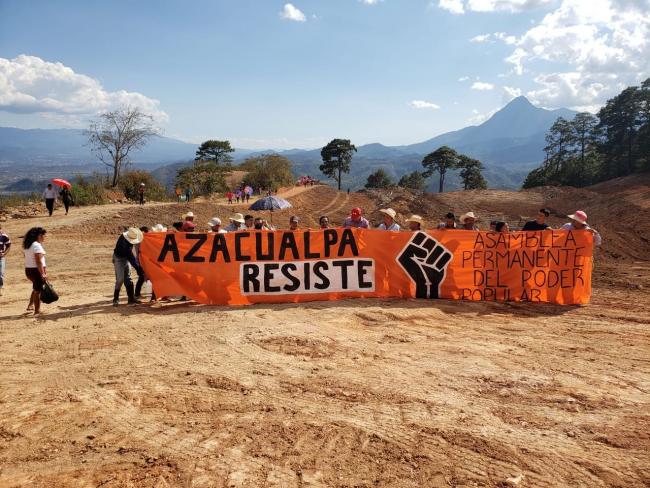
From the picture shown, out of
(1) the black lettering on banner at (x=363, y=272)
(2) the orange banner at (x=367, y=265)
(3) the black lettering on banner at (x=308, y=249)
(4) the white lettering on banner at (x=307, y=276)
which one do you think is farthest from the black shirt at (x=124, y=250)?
(1) the black lettering on banner at (x=363, y=272)

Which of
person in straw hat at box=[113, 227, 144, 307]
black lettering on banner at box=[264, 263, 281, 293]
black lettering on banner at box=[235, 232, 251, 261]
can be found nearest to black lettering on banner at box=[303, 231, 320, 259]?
black lettering on banner at box=[264, 263, 281, 293]

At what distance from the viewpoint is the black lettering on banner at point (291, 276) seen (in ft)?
29.6

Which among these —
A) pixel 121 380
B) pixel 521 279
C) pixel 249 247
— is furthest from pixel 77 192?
pixel 521 279

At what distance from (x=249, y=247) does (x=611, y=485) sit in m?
7.15

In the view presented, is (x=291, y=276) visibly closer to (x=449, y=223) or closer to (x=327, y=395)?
(x=449, y=223)

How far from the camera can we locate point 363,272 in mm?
9164

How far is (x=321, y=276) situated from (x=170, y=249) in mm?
3307

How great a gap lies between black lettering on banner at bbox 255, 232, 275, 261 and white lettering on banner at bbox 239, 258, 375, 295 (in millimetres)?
132

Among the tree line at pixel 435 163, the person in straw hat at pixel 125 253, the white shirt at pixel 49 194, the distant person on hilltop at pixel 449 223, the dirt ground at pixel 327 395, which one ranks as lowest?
the dirt ground at pixel 327 395

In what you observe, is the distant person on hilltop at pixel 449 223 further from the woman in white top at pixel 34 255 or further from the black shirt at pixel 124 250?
the woman in white top at pixel 34 255

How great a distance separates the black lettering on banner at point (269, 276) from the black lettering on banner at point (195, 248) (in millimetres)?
1382

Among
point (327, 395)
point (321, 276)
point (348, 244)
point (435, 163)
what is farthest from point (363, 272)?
point (435, 163)

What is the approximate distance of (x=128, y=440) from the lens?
13.7ft

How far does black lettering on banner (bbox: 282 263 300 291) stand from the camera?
9.02 meters
